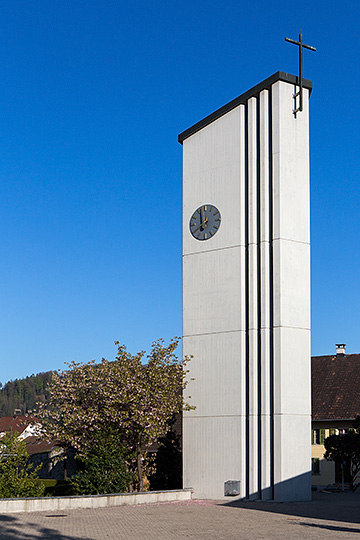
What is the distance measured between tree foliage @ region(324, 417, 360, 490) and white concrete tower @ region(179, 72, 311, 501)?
947 centimetres

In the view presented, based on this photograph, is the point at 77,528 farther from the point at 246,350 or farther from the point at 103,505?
the point at 246,350

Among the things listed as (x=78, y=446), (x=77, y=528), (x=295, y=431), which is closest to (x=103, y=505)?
(x=78, y=446)

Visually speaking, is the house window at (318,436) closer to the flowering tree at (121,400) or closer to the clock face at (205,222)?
the flowering tree at (121,400)

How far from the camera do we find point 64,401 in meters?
27.6

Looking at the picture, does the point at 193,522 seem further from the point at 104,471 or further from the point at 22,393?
the point at 22,393

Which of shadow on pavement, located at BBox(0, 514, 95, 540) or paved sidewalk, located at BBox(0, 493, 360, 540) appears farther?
paved sidewalk, located at BBox(0, 493, 360, 540)

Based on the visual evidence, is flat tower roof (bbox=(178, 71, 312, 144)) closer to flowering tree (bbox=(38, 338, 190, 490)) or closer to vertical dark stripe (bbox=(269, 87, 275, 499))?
vertical dark stripe (bbox=(269, 87, 275, 499))

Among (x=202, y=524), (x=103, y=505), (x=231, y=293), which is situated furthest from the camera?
(x=231, y=293)

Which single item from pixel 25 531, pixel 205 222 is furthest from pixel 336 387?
pixel 25 531

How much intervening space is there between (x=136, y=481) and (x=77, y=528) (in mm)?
8825

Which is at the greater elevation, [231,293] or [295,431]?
[231,293]

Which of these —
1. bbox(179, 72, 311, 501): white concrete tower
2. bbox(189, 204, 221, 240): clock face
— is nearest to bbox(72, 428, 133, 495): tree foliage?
bbox(179, 72, 311, 501): white concrete tower

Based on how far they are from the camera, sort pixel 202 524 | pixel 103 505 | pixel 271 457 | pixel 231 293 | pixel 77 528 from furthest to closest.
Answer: pixel 231 293 < pixel 271 457 < pixel 103 505 < pixel 202 524 < pixel 77 528

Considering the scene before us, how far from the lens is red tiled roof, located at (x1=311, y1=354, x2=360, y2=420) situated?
40031mm
